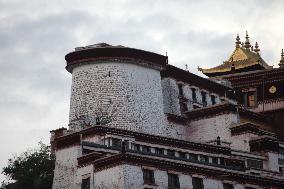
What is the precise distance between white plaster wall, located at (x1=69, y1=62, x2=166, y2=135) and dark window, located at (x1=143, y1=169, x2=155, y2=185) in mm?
10730

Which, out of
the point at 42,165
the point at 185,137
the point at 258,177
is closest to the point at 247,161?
the point at 258,177

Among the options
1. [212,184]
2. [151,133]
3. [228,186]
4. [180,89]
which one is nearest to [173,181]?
[212,184]

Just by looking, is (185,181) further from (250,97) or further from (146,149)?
(250,97)

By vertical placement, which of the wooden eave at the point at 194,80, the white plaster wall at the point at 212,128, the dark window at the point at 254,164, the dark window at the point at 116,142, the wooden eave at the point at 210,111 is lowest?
the dark window at the point at 254,164

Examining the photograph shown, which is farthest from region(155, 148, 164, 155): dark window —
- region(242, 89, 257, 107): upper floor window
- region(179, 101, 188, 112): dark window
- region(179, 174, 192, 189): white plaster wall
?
region(242, 89, 257, 107): upper floor window

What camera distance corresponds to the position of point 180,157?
5606cm

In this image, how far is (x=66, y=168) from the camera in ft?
182

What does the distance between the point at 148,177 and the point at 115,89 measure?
46.3 ft

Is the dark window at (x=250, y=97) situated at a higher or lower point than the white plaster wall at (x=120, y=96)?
higher

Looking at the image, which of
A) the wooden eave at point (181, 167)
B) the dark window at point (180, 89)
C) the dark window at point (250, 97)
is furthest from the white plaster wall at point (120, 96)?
the dark window at point (250, 97)

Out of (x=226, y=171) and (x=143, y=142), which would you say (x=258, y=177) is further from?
(x=143, y=142)

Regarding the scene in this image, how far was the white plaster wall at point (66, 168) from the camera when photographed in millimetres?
54500

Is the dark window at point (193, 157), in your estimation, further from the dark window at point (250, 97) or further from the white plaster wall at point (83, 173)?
the dark window at point (250, 97)

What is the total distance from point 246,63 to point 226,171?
2945 cm
